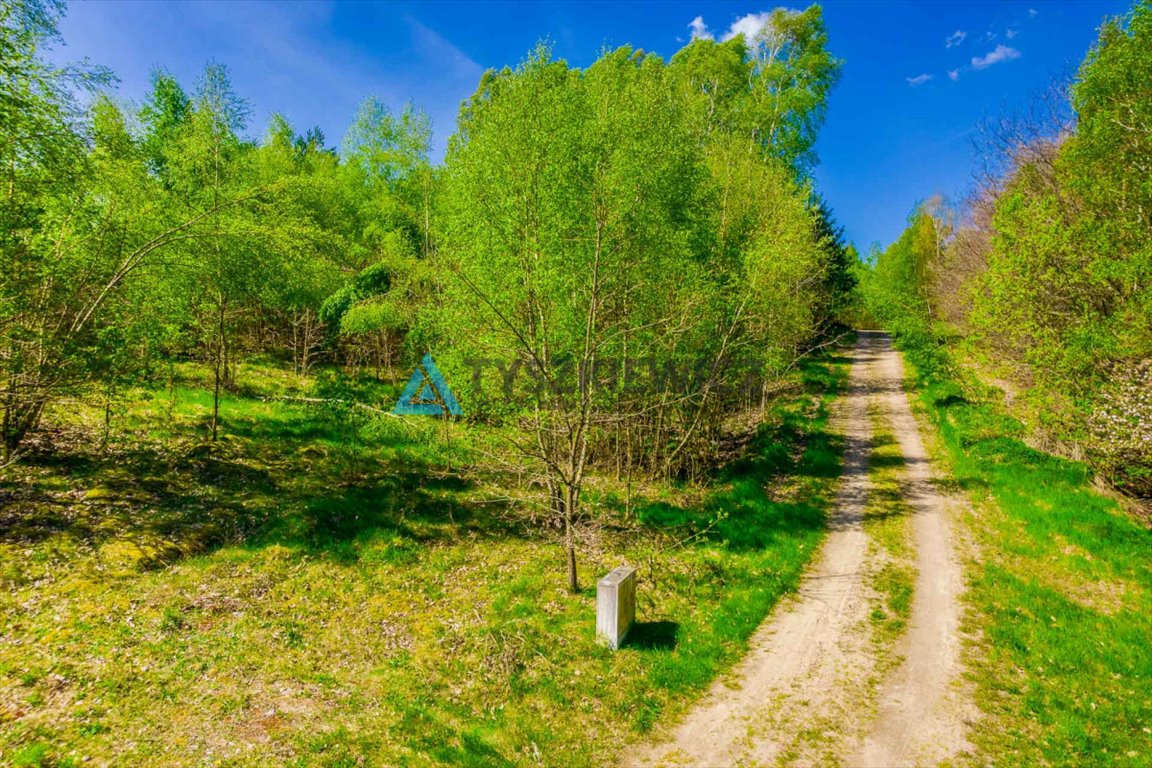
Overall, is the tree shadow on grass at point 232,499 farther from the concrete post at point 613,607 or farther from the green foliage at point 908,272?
the green foliage at point 908,272

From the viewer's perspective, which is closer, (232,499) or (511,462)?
(511,462)

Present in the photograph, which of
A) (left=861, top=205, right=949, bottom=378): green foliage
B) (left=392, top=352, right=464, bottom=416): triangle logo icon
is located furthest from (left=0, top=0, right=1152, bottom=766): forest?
(left=861, top=205, right=949, bottom=378): green foliage

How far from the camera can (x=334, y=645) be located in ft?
32.2

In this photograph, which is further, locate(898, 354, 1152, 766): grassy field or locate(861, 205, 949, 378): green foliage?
locate(861, 205, 949, 378): green foliage

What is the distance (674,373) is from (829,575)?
23.7 feet

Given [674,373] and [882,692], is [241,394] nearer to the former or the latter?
[674,373]

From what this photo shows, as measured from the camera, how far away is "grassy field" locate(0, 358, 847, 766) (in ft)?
25.0

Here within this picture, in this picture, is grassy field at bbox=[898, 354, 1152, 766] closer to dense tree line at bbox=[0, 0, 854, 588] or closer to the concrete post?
the concrete post

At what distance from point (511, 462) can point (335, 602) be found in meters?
5.06

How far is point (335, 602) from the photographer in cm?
1112

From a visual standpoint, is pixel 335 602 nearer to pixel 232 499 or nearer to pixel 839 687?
pixel 232 499

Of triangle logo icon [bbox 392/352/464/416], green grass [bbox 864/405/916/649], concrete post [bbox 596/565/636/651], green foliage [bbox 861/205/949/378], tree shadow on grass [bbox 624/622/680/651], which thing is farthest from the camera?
green foliage [bbox 861/205/949/378]

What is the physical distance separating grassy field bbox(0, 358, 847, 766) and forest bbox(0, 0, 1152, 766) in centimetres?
8

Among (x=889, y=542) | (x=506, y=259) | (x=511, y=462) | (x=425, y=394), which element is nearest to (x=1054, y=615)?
(x=889, y=542)
